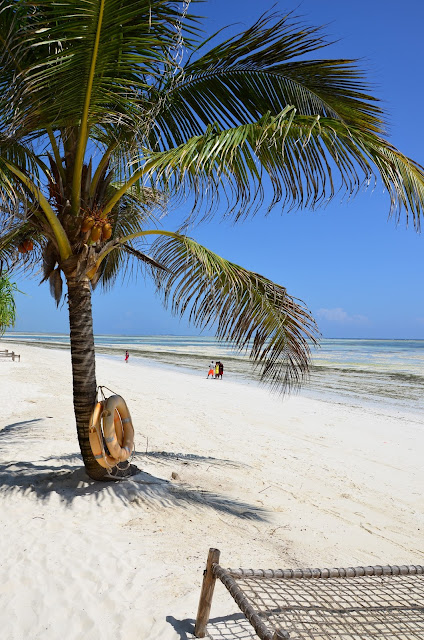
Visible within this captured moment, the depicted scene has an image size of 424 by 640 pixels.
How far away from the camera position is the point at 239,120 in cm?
504

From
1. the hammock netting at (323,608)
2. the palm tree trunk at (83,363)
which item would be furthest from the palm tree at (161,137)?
the hammock netting at (323,608)

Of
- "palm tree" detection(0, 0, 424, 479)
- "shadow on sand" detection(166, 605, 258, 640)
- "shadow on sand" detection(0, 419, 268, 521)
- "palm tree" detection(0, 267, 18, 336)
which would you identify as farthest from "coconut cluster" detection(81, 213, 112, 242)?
"palm tree" detection(0, 267, 18, 336)

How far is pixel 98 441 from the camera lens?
15.3 feet

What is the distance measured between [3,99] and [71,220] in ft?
3.83

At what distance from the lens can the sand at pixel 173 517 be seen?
10.7ft

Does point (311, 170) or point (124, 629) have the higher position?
point (311, 170)

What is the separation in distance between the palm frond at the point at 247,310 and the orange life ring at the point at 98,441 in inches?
52.9

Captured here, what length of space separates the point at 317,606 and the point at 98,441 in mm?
2412

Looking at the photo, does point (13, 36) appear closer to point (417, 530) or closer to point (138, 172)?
point (138, 172)

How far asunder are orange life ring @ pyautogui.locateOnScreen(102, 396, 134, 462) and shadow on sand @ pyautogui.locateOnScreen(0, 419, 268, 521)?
0.36 metres

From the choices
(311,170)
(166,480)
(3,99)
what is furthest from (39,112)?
(166,480)

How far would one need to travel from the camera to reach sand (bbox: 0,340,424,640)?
10.7ft

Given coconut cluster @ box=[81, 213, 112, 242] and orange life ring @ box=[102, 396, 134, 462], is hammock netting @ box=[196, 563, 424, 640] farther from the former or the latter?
coconut cluster @ box=[81, 213, 112, 242]

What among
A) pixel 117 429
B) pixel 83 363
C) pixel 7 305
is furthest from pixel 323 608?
pixel 7 305
